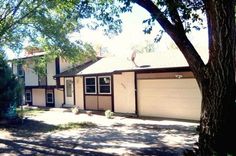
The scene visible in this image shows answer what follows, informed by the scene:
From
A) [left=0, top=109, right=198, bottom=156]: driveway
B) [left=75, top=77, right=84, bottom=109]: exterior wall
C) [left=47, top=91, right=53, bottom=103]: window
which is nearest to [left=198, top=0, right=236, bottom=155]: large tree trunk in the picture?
[left=0, top=109, right=198, bottom=156]: driveway

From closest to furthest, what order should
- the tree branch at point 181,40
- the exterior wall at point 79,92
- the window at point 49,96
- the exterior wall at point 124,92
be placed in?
the tree branch at point 181,40 → the exterior wall at point 124,92 → the exterior wall at point 79,92 → the window at point 49,96

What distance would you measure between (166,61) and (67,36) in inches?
261

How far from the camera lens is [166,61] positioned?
20.5 m

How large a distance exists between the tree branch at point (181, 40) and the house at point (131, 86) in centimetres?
1114

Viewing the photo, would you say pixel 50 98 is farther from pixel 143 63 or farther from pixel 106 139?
pixel 106 139

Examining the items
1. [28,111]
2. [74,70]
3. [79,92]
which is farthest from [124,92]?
[28,111]

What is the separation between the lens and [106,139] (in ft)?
45.3

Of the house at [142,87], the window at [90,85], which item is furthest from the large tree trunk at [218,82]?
the window at [90,85]

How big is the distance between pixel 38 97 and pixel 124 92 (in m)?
13.4

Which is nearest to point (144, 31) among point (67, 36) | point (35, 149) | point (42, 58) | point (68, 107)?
point (35, 149)

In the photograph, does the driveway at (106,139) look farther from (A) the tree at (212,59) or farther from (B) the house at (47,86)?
(B) the house at (47,86)

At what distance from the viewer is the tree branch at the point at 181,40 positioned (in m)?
6.67

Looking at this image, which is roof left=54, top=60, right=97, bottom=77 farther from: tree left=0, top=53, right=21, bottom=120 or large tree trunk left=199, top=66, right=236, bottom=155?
large tree trunk left=199, top=66, right=236, bottom=155

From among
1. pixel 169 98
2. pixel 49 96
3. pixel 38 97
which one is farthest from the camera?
pixel 38 97
